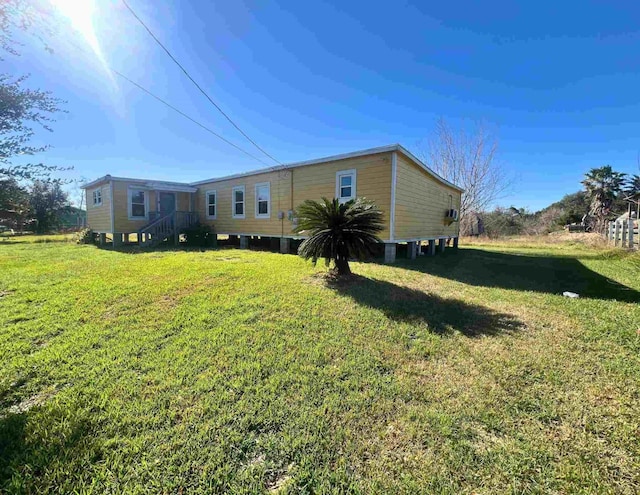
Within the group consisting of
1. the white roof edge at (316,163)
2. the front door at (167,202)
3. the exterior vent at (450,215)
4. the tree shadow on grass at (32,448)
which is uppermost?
the white roof edge at (316,163)

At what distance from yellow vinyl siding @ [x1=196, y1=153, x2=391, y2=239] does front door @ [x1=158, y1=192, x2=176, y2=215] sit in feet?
4.44

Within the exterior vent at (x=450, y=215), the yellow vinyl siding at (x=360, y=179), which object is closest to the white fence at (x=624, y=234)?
the exterior vent at (x=450, y=215)

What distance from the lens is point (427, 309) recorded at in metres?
4.31

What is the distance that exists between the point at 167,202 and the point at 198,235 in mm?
3686

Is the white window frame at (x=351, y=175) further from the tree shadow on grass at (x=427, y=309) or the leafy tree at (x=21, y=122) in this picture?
the leafy tree at (x=21, y=122)

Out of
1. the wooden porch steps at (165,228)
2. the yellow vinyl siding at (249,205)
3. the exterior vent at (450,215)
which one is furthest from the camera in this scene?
the exterior vent at (450,215)

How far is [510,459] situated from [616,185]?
35.7m

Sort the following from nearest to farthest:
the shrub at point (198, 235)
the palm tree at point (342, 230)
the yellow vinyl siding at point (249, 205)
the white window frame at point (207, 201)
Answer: the palm tree at point (342, 230) → the yellow vinyl siding at point (249, 205) → the shrub at point (198, 235) → the white window frame at point (207, 201)

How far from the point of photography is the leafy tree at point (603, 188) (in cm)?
2522

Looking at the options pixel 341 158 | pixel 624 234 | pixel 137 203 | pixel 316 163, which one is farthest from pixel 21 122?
pixel 624 234

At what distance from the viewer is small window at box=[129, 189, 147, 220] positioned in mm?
13387

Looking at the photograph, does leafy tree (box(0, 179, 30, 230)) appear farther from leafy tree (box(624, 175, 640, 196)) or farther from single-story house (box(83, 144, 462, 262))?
leafy tree (box(624, 175, 640, 196))

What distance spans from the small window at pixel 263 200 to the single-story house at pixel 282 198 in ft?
0.13

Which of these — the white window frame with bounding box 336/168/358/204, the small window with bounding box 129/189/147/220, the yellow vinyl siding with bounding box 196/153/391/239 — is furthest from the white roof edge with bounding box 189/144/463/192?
the small window with bounding box 129/189/147/220
